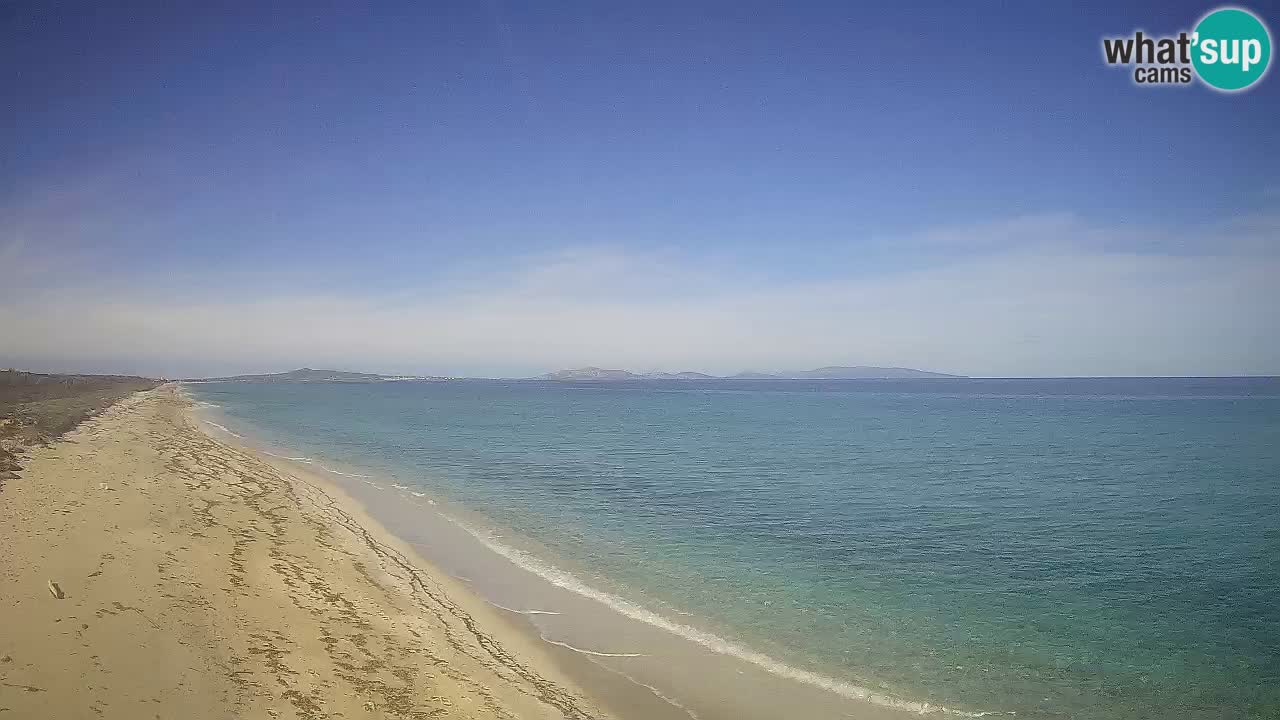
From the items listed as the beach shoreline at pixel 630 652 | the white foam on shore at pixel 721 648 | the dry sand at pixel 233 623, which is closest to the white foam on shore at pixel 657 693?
the beach shoreline at pixel 630 652

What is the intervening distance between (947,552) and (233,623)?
57.2ft

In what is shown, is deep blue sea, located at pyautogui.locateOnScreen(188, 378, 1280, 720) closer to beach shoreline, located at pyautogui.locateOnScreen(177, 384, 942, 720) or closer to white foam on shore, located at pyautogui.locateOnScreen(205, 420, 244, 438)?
beach shoreline, located at pyautogui.locateOnScreen(177, 384, 942, 720)

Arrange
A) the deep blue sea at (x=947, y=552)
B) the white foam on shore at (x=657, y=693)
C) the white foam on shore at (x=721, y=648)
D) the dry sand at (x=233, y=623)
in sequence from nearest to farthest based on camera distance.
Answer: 1. the dry sand at (x=233, y=623)
2. the white foam on shore at (x=657, y=693)
3. the white foam on shore at (x=721, y=648)
4. the deep blue sea at (x=947, y=552)

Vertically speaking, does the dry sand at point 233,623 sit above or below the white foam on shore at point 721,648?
above

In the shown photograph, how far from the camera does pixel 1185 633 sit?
1208 centimetres

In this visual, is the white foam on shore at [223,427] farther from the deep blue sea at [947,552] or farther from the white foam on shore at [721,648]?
the white foam on shore at [721,648]

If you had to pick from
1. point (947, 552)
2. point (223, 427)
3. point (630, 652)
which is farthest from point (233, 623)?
point (223, 427)

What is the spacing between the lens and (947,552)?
17.3 meters

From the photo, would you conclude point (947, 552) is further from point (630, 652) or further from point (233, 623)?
point (233, 623)

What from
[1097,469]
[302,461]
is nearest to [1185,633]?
[1097,469]

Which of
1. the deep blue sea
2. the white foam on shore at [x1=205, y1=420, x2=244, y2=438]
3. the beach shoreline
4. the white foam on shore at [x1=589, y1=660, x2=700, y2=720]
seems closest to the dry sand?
the beach shoreline

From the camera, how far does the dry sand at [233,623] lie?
8.09 meters

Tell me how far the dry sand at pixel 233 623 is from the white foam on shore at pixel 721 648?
225 cm

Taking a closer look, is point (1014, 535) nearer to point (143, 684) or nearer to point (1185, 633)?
point (1185, 633)
